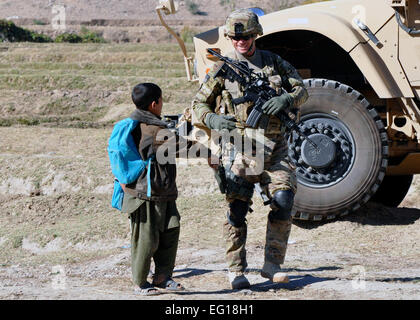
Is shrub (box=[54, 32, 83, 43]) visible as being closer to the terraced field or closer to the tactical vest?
the terraced field

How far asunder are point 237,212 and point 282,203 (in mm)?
318

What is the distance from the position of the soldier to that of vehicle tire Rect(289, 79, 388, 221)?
168 cm

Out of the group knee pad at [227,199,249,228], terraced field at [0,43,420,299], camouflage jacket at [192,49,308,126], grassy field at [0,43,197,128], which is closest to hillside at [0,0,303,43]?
grassy field at [0,43,197,128]

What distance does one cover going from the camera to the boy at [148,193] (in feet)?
16.9

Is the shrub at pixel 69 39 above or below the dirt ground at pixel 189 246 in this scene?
above

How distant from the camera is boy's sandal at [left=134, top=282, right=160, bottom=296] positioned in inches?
207

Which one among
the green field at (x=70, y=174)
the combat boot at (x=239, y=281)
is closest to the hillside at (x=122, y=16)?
the green field at (x=70, y=174)

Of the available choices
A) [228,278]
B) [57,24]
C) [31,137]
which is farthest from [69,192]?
[57,24]

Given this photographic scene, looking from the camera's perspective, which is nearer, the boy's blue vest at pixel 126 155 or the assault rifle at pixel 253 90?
the boy's blue vest at pixel 126 155

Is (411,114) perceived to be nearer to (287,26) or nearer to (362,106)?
(362,106)

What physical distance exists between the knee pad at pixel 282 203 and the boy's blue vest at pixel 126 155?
0.87m

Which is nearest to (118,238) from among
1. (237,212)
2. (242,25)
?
(237,212)

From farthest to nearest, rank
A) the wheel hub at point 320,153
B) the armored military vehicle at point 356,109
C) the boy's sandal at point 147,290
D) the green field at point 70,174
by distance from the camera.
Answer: the green field at point 70,174 → the wheel hub at point 320,153 → the armored military vehicle at point 356,109 → the boy's sandal at point 147,290

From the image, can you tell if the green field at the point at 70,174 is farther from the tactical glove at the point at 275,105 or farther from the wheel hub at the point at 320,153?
the tactical glove at the point at 275,105
